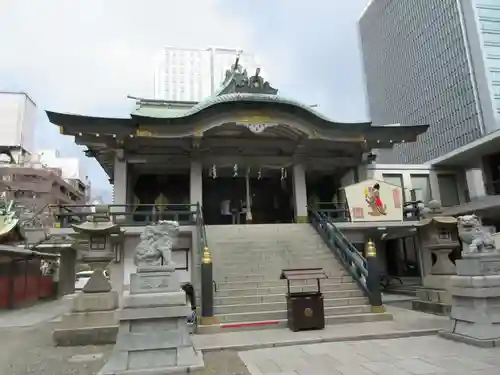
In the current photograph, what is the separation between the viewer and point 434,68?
73.7 meters

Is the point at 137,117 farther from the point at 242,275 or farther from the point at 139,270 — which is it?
the point at 139,270

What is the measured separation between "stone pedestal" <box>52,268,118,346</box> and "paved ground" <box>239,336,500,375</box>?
3.70 meters

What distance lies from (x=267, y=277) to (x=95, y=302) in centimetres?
496

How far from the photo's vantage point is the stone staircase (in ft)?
32.9

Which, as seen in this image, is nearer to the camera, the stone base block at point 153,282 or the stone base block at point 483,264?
the stone base block at point 153,282

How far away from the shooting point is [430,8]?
72.8m

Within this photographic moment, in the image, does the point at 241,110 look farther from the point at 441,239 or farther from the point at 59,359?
the point at 59,359

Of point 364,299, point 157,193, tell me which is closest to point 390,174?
point 364,299

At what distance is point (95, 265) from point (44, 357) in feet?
9.37

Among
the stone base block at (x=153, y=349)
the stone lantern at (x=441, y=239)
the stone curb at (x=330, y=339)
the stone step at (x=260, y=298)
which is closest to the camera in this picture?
the stone base block at (x=153, y=349)

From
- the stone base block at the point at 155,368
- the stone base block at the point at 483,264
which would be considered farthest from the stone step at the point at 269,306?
the stone base block at the point at 155,368

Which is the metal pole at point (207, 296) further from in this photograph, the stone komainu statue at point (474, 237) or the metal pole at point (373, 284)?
the stone komainu statue at point (474, 237)

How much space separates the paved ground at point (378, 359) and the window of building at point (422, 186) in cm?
1393

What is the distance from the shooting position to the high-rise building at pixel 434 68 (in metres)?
61.8
